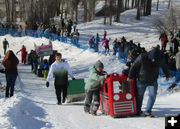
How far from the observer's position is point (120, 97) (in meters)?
7.68

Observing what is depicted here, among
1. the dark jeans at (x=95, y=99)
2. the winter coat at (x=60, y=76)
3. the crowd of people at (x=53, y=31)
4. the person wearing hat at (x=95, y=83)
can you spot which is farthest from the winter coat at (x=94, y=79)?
the crowd of people at (x=53, y=31)

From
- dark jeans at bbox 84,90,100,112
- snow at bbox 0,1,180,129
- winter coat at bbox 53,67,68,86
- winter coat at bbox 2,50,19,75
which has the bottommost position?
snow at bbox 0,1,180,129

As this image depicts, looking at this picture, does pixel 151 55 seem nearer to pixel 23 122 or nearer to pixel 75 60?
pixel 23 122

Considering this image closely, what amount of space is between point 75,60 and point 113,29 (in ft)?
A: 47.5

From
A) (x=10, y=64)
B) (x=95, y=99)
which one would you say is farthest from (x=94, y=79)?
(x=10, y=64)

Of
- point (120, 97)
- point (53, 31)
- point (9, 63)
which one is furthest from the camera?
point (53, 31)

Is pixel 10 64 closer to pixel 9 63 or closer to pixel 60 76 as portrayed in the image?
pixel 9 63

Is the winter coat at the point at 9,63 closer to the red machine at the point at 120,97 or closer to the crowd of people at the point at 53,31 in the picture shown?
the red machine at the point at 120,97

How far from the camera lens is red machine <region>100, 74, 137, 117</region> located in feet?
25.0

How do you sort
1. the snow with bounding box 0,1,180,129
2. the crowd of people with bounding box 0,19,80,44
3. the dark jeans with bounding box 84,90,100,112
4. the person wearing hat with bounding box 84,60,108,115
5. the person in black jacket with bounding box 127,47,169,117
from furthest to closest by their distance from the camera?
the crowd of people with bounding box 0,19,80,44, the dark jeans with bounding box 84,90,100,112, the person wearing hat with bounding box 84,60,108,115, the person in black jacket with bounding box 127,47,169,117, the snow with bounding box 0,1,180,129

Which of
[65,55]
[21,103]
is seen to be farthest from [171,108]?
[65,55]

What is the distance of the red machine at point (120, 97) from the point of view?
761cm

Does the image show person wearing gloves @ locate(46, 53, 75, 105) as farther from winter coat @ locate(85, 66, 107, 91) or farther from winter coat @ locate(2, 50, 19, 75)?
winter coat @ locate(85, 66, 107, 91)

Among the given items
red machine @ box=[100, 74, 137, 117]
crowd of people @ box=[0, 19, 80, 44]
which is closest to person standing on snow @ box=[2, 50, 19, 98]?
red machine @ box=[100, 74, 137, 117]
